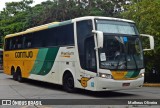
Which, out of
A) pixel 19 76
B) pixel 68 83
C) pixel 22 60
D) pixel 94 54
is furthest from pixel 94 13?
pixel 94 54

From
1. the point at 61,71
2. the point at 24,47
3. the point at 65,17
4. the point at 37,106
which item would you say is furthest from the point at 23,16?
the point at 37,106

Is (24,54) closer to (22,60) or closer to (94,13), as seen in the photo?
(22,60)

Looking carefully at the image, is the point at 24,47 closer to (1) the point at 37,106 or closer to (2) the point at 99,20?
(2) the point at 99,20

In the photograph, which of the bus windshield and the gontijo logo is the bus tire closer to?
the gontijo logo

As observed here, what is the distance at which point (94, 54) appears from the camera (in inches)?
547

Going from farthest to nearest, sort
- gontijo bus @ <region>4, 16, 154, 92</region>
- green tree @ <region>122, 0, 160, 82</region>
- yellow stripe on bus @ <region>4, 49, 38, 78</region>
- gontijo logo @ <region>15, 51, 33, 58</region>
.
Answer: green tree @ <region>122, 0, 160, 82</region> → gontijo logo @ <region>15, 51, 33, 58</region> → yellow stripe on bus @ <region>4, 49, 38, 78</region> → gontijo bus @ <region>4, 16, 154, 92</region>

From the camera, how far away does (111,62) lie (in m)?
13.8

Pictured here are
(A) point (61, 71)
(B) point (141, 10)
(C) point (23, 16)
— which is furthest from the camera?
(C) point (23, 16)

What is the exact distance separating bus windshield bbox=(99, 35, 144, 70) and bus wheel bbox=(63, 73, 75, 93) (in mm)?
2462

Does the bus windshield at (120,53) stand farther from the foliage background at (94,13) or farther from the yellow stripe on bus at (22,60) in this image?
the foliage background at (94,13)

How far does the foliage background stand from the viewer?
22.3 m

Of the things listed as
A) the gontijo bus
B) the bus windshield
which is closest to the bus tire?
the gontijo bus

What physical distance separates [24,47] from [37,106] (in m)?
9.99

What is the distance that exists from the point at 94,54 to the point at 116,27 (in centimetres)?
165
